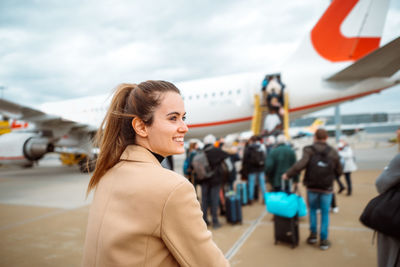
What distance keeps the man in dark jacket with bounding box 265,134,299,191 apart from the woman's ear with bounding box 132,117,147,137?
4.87 metres

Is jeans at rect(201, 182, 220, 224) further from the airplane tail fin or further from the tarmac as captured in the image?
the airplane tail fin

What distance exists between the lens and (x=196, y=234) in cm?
83

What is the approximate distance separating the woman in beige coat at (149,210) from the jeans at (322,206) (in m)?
3.27

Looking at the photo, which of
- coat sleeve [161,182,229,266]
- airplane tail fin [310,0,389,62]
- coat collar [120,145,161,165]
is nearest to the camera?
coat sleeve [161,182,229,266]

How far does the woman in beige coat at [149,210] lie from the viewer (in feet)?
2.67

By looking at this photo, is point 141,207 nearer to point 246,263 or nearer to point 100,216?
point 100,216

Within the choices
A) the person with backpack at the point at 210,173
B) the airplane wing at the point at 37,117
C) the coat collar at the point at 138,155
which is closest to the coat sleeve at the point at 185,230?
the coat collar at the point at 138,155

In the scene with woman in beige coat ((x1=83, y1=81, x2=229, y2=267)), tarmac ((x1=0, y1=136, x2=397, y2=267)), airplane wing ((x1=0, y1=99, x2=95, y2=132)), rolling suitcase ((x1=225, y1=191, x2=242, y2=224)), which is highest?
airplane wing ((x1=0, y1=99, x2=95, y2=132))

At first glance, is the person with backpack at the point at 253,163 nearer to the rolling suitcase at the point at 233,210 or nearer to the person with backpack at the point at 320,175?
the rolling suitcase at the point at 233,210

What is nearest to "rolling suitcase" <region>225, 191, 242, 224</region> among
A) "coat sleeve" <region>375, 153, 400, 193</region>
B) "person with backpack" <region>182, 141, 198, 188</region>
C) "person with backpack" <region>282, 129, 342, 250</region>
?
"person with backpack" <region>182, 141, 198, 188</region>

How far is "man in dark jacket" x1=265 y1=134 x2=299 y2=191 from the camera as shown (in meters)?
5.46

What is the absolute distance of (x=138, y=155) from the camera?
98cm

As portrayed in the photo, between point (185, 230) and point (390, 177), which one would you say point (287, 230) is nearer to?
point (390, 177)

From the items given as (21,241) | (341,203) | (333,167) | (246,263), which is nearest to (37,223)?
(21,241)
